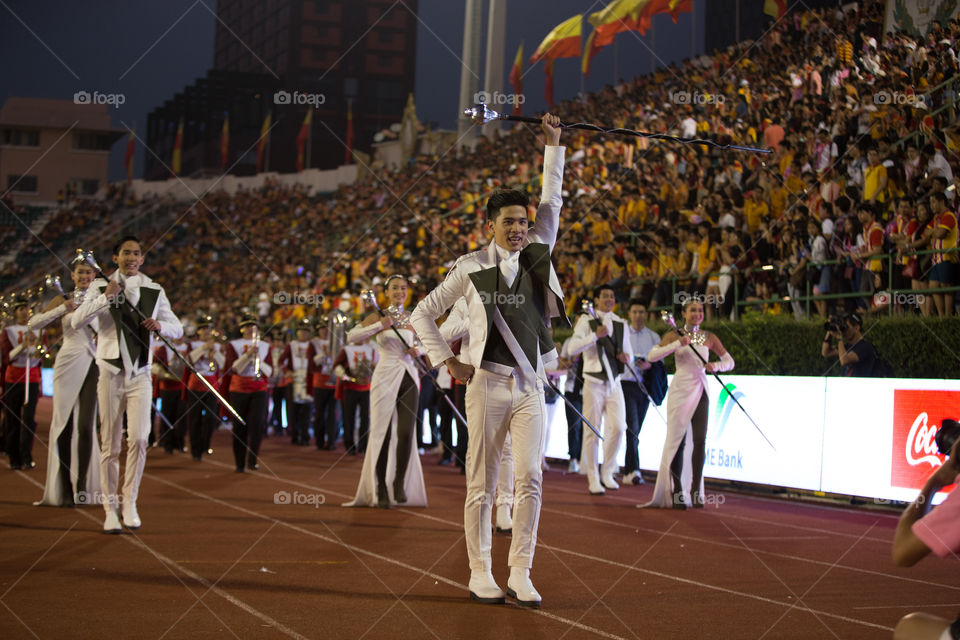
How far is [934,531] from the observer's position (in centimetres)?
283

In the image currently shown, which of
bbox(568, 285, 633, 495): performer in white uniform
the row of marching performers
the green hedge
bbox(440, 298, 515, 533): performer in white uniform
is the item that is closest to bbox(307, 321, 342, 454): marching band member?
the row of marching performers

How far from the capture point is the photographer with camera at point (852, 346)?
11.0 meters

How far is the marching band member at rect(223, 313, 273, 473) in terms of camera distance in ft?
48.2

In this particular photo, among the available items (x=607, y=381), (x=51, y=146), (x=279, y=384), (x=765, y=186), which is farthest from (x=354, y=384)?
(x=51, y=146)

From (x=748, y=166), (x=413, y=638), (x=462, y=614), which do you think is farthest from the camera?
(x=748, y=166)

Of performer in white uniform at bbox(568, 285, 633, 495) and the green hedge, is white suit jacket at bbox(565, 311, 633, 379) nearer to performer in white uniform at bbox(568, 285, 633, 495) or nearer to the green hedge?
performer in white uniform at bbox(568, 285, 633, 495)

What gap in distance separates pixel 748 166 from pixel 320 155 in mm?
50968

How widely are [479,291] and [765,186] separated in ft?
33.4

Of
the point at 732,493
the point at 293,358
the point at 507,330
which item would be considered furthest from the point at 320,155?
the point at 507,330

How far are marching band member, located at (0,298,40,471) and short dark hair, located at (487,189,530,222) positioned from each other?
9.15 m

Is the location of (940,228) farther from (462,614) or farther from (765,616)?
(462,614)

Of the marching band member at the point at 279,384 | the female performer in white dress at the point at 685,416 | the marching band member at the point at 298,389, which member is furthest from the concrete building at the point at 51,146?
the female performer in white dress at the point at 685,416

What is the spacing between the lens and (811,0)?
89.4ft

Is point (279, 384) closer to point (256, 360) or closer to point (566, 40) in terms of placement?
point (256, 360)
